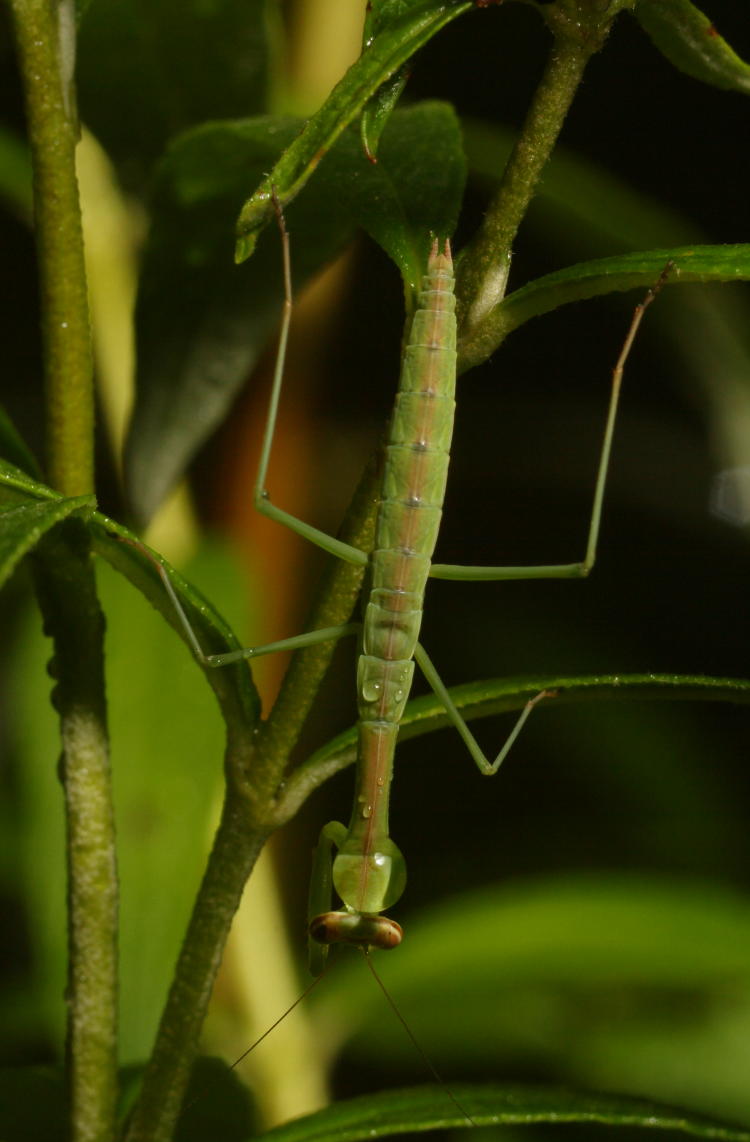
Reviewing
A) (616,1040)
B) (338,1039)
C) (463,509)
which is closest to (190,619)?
(338,1039)

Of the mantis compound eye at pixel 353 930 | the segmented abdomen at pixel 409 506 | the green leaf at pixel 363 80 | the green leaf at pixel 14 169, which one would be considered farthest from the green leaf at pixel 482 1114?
the green leaf at pixel 14 169

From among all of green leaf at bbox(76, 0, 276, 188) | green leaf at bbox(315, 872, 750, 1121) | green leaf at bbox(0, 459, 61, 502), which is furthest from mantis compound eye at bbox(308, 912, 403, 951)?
green leaf at bbox(76, 0, 276, 188)

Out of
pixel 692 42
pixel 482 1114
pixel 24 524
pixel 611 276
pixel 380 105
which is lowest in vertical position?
pixel 482 1114

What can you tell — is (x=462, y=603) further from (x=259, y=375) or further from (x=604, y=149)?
(x=604, y=149)

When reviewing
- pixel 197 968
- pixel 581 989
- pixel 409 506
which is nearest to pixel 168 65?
pixel 409 506

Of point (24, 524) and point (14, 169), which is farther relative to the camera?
point (14, 169)

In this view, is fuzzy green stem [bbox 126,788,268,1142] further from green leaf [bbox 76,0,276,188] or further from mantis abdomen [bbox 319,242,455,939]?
green leaf [bbox 76,0,276,188]

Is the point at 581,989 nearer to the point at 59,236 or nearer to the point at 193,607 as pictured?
the point at 193,607

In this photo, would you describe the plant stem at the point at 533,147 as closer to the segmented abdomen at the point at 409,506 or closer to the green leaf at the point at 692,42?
the green leaf at the point at 692,42
